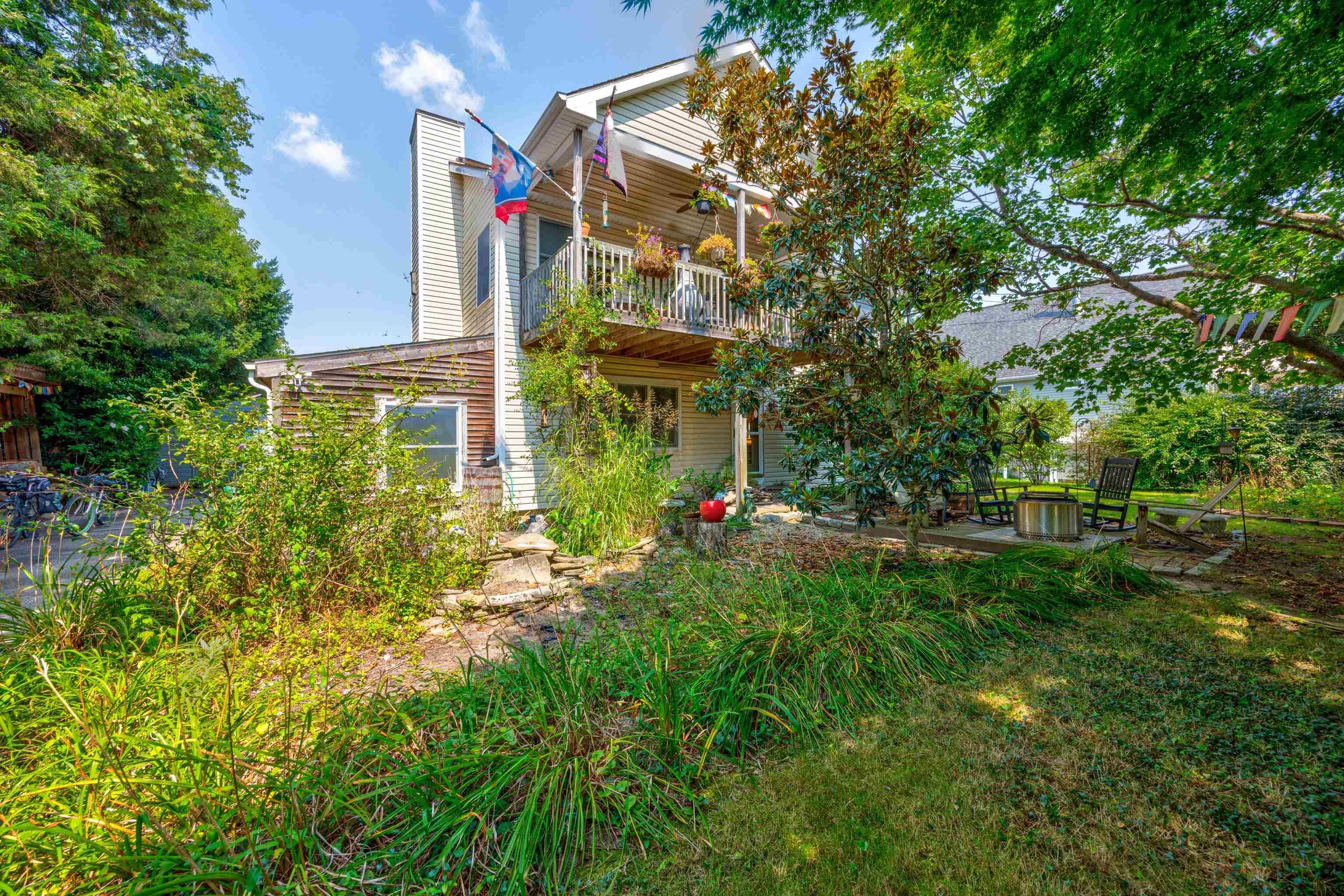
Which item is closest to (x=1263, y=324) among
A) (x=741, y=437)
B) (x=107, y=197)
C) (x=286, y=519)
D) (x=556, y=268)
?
(x=741, y=437)

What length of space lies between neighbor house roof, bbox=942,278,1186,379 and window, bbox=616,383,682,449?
11932 millimetres

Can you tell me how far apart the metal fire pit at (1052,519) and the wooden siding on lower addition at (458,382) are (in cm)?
777

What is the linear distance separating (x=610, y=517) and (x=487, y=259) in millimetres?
5864

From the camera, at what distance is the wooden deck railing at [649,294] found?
24.6 ft

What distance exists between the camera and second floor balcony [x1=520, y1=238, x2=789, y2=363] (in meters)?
7.50

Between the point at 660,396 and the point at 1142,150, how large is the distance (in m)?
7.95

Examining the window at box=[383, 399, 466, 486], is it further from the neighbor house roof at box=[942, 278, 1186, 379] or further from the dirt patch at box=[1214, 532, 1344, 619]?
the neighbor house roof at box=[942, 278, 1186, 379]

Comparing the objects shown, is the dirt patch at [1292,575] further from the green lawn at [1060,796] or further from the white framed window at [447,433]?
the white framed window at [447,433]

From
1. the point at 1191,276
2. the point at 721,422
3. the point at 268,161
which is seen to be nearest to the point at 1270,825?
the point at 1191,276

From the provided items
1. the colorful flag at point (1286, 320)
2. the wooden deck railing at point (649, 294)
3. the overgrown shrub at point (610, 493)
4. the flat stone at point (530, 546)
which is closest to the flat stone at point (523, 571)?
the flat stone at point (530, 546)

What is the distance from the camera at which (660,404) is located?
1058 cm

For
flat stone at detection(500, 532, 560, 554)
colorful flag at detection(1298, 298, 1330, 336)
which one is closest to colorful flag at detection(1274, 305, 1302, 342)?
colorful flag at detection(1298, 298, 1330, 336)

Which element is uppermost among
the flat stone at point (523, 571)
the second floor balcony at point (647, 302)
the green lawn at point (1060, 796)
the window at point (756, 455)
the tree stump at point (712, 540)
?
the second floor balcony at point (647, 302)

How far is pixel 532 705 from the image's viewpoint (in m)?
2.17
